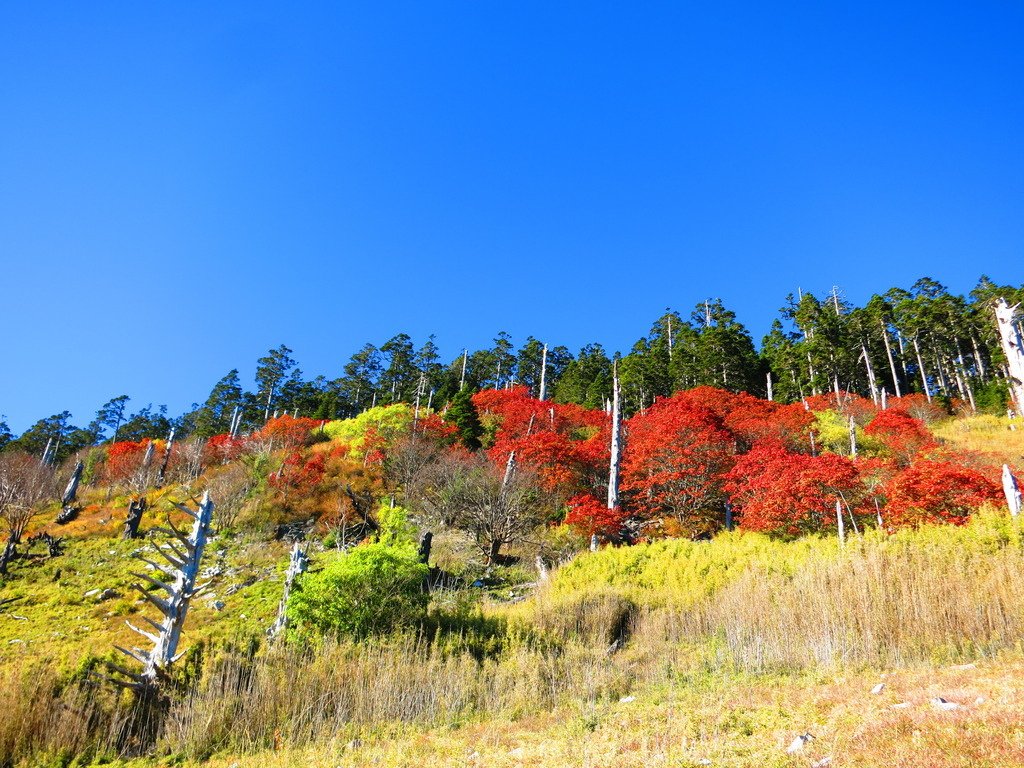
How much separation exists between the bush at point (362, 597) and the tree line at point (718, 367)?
34268 millimetres

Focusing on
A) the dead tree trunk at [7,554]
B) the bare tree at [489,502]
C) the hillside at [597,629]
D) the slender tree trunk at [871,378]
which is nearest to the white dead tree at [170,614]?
the hillside at [597,629]

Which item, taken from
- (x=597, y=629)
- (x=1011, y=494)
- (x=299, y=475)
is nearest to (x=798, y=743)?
(x=597, y=629)

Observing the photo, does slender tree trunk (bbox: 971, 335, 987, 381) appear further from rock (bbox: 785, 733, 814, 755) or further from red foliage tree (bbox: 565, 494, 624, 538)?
rock (bbox: 785, 733, 814, 755)

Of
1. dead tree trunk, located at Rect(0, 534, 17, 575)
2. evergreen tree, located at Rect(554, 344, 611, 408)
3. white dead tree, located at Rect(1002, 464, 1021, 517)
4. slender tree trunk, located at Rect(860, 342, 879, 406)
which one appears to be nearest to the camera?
white dead tree, located at Rect(1002, 464, 1021, 517)

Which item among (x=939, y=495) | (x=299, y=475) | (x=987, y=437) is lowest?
(x=939, y=495)

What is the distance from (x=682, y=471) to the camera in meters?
23.0

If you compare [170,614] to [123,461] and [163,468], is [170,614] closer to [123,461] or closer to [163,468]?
[163,468]

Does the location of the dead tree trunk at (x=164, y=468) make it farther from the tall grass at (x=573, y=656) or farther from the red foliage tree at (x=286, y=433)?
the tall grass at (x=573, y=656)

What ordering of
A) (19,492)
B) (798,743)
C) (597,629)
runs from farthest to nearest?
(19,492) → (597,629) → (798,743)

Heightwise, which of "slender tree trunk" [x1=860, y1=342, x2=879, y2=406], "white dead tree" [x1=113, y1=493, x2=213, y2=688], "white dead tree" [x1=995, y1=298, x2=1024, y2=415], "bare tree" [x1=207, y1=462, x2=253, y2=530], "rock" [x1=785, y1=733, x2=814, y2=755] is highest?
"slender tree trunk" [x1=860, y1=342, x2=879, y2=406]

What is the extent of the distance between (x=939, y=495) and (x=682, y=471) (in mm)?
9226

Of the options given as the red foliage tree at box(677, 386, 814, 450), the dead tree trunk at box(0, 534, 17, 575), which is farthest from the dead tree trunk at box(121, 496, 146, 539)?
the red foliage tree at box(677, 386, 814, 450)

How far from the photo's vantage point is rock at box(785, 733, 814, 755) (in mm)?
4520

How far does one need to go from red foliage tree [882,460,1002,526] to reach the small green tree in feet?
74.1
